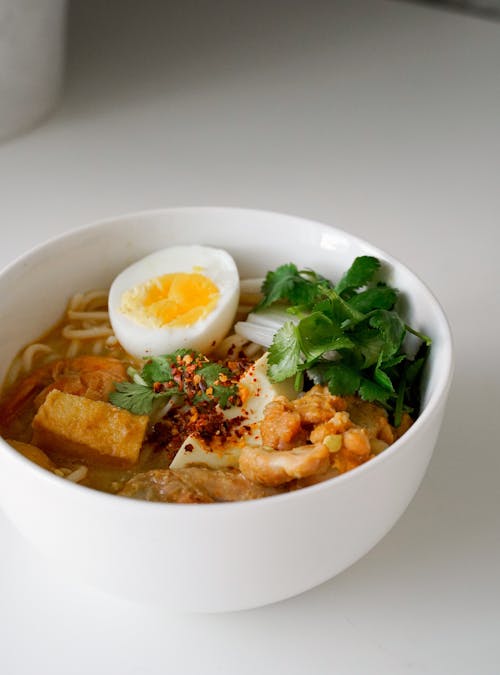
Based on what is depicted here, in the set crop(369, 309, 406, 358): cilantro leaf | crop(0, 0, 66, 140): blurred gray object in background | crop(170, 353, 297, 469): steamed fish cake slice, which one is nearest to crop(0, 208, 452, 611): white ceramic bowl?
crop(369, 309, 406, 358): cilantro leaf

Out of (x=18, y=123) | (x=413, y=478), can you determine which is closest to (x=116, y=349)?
(x=413, y=478)

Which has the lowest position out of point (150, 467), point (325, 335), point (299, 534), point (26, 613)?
point (26, 613)

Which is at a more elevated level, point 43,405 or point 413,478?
point 413,478

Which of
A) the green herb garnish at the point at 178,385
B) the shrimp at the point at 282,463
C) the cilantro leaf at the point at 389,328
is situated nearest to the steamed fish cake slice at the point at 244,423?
the green herb garnish at the point at 178,385

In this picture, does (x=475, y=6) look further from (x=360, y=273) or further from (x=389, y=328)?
(x=389, y=328)

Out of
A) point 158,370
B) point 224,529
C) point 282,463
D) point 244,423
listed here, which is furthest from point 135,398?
point 224,529

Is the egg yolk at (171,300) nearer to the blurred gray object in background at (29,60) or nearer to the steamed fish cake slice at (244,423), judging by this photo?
the steamed fish cake slice at (244,423)

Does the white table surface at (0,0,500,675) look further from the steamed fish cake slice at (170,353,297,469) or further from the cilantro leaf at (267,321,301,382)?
the cilantro leaf at (267,321,301,382)

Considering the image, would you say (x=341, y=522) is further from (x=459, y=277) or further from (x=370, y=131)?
(x=370, y=131)

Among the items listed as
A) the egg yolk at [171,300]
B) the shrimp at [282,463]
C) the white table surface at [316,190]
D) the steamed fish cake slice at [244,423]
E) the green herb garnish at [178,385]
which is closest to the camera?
the shrimp at [282,463]
